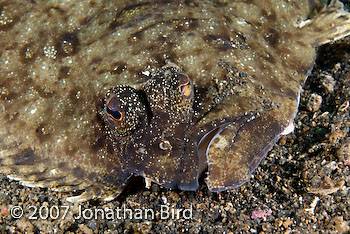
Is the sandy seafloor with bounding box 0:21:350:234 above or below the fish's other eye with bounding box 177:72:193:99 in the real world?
below

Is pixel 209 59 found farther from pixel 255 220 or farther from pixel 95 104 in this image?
pixel 255 220

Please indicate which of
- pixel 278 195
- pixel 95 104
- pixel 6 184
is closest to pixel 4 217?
pixel 6 184

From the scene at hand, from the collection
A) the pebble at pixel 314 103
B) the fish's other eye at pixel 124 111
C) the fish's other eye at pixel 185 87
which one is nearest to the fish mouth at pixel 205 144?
the fish's other eye at pixel 185 87

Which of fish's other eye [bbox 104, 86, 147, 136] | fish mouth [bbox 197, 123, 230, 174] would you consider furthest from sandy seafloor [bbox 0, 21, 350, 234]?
fish's other eye [bbox 104, 86, 147, 136]

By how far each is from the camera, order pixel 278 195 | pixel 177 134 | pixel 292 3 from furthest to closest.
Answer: pixel 292 3 < pixel 278 195 < pixel 177 134

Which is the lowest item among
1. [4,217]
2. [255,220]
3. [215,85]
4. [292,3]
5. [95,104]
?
[4,217]

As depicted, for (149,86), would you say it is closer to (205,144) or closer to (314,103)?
(205,144)

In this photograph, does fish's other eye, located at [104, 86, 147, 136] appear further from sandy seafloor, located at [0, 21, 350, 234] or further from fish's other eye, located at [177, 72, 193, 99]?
sandy seafloor, located at [0, 21, 350, 234]
